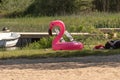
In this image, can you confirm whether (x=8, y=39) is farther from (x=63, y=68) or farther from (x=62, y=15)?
(x=62, y=15)

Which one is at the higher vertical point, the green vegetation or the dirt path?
the dirt path

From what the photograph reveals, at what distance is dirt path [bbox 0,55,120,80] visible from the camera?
10291 millimetres

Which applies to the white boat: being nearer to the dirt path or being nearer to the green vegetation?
the green vegetation

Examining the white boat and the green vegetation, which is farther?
the green vegetation

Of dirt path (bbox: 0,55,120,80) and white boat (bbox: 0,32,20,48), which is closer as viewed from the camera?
dirt path (bbox: 0,55,120,80)

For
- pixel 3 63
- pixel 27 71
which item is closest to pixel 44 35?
pixel 3 63

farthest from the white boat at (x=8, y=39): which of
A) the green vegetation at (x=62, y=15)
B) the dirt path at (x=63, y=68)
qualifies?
the dirt path at (x=63, y=68)

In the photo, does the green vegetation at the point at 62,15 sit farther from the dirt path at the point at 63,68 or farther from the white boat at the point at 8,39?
the dirt path at the point at 63,68

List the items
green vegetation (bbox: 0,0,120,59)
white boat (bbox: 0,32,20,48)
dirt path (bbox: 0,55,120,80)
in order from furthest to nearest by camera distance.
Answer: green vegetation (bbox: 0,0,120,59), white boat (bbox: 0,32,20,48), dirt path (bbox: 0,55,120,80)

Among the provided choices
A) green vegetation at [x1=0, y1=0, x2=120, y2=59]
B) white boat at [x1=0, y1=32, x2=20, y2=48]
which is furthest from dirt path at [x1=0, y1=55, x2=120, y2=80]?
white boat at [x1=0, y1=32, x2=20, y2=48]

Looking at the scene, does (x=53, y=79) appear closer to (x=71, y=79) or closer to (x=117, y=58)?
(x=71, y=79)

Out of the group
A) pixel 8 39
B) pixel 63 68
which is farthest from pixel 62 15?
pixel 63 68

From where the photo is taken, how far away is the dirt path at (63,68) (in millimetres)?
10291

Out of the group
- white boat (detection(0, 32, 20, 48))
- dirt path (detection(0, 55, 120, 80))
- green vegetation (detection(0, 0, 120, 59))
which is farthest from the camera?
green vegetation (detection(0, 0, 120, 59))
